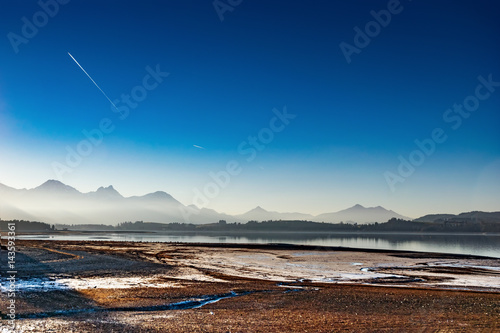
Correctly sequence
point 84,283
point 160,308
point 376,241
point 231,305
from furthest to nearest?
point 376,241 < point 84,283 < point 231,305 < point 160,308

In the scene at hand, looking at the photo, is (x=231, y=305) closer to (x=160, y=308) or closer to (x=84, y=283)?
(x=160, y=308)

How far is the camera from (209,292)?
18.0 m

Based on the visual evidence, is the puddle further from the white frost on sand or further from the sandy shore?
the white frost on sand

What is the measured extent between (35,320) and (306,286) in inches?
545

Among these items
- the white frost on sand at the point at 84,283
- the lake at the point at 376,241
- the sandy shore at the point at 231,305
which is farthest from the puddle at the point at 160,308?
the lake at the point at 376,241

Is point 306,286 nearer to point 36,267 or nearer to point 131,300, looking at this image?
point 131,300

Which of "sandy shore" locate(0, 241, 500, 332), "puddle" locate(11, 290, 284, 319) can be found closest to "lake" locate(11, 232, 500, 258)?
"sandy shore" locate(0, 241, 500, 332)

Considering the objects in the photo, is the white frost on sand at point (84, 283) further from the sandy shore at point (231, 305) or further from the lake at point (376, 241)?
the lake at point (376, 241)

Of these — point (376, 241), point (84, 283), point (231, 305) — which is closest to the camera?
point (231, 305)

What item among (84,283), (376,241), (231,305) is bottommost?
(376,241)

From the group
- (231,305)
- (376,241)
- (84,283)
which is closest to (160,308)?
(231,305)

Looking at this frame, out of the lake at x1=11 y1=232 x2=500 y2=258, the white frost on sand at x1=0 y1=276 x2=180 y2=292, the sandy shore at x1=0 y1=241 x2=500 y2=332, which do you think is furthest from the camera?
the lake at x1=11 y1=232 x2=500 y2=258

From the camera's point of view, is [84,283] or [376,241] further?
[376,241]

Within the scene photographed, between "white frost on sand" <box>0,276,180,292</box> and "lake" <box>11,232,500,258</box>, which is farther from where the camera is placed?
"lake" <box>11,232,500,258</box>
